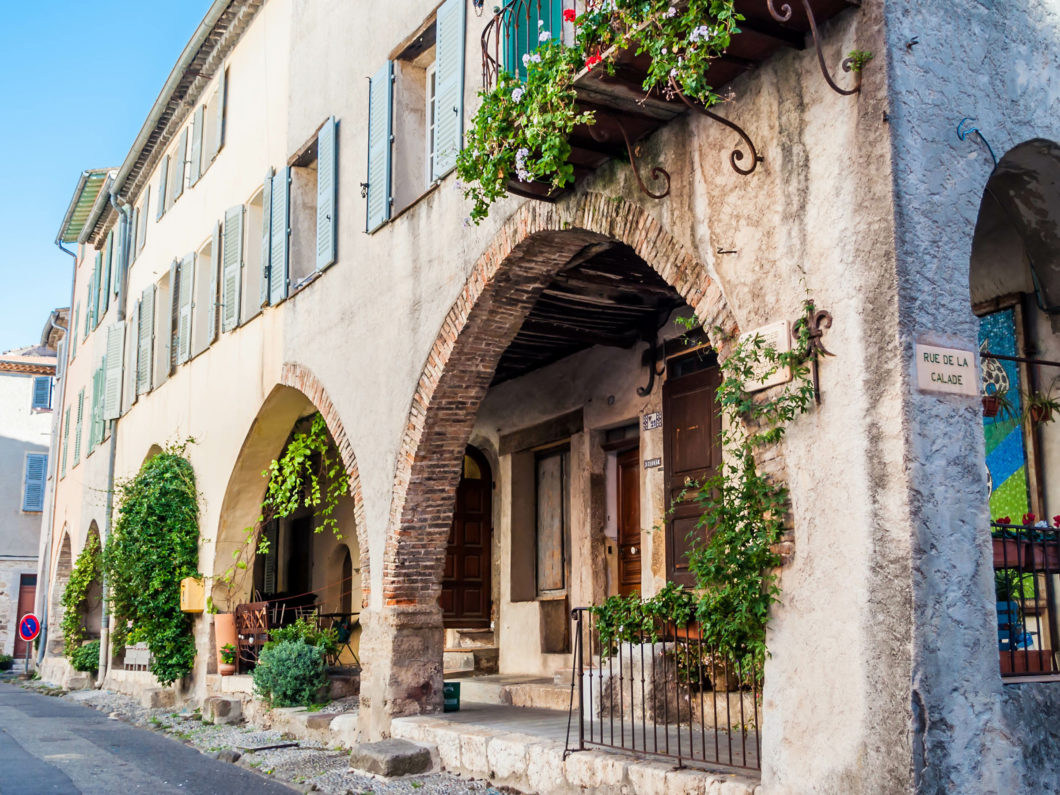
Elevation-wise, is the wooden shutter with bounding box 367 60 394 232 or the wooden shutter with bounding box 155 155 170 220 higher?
the wooden shutter with bounding box 155 155 170 220

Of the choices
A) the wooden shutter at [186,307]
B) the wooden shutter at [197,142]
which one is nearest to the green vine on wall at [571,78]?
the wooden shutter at [186,307]

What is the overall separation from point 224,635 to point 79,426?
12669 millimetres

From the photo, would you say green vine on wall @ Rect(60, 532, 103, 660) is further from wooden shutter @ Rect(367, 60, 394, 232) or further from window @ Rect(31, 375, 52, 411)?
window @ Rect(31, 375, 52, 411)

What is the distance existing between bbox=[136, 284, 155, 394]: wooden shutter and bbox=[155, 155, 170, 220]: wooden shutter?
1.26 metres

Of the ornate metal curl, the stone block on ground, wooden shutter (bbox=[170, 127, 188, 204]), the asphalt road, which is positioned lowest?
the asphalt road

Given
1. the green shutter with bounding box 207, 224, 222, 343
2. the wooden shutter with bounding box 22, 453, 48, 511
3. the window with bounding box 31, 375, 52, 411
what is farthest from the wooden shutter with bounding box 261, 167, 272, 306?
the window with bounding box 31, 375, 52, 411

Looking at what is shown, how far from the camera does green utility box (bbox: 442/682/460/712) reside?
29.7 ft

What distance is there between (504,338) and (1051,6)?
4.24m

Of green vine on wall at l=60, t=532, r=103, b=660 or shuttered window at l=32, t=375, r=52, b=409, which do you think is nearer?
green vine on wall at l=60, t=532, r=103, b=660

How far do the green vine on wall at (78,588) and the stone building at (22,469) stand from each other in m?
11.0

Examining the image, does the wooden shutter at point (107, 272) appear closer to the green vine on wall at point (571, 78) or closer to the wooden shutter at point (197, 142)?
the wooden shutter at point (197, 142)

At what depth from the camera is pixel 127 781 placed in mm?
8109

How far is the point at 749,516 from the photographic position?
5156 mm

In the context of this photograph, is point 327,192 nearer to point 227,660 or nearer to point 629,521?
point 629,521
